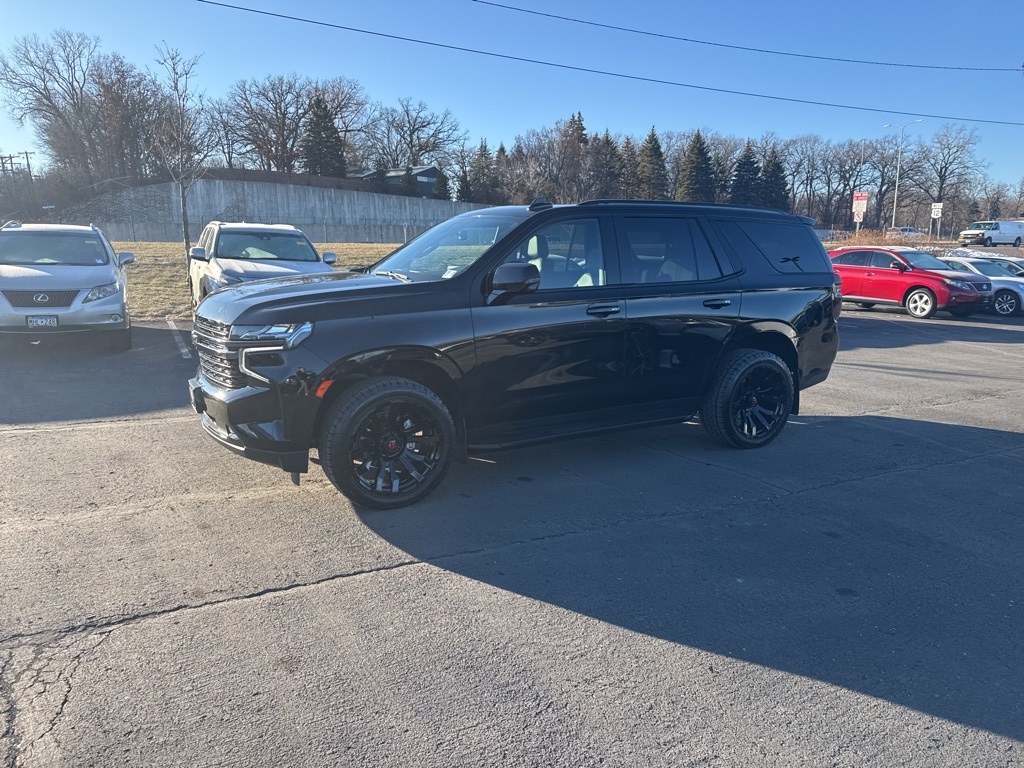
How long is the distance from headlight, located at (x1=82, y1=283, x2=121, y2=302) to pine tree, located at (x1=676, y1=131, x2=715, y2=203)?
71767 mm

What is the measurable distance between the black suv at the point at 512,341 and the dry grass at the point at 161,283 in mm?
10254

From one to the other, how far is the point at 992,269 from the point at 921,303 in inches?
156

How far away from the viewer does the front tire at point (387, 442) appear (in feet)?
15.0

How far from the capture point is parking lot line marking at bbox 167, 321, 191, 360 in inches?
407

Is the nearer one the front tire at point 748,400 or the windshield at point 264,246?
the front tire at point 748,400

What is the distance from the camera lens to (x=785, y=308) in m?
6.55

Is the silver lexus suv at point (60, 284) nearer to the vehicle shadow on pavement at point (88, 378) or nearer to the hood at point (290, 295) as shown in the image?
the vehicle shadow on pavement at point (88, 378)

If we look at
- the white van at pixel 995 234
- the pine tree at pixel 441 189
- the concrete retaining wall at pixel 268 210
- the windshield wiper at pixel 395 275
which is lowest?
the windshield wiper at pixel 395 275

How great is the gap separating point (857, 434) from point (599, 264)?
139 inches

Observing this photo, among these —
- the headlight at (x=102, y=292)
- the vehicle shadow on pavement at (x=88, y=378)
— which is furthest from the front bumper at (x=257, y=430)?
the headlight at (x=102, y=292)

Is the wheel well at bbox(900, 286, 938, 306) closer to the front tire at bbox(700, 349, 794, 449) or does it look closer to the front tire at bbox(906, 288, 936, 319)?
the front tire at bbox(906, 288, 936, 319)

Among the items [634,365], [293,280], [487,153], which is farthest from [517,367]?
[487,153]

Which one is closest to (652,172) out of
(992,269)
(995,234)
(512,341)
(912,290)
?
(995,234)

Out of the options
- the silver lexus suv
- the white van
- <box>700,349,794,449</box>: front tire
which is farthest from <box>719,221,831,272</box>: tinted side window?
the white van
